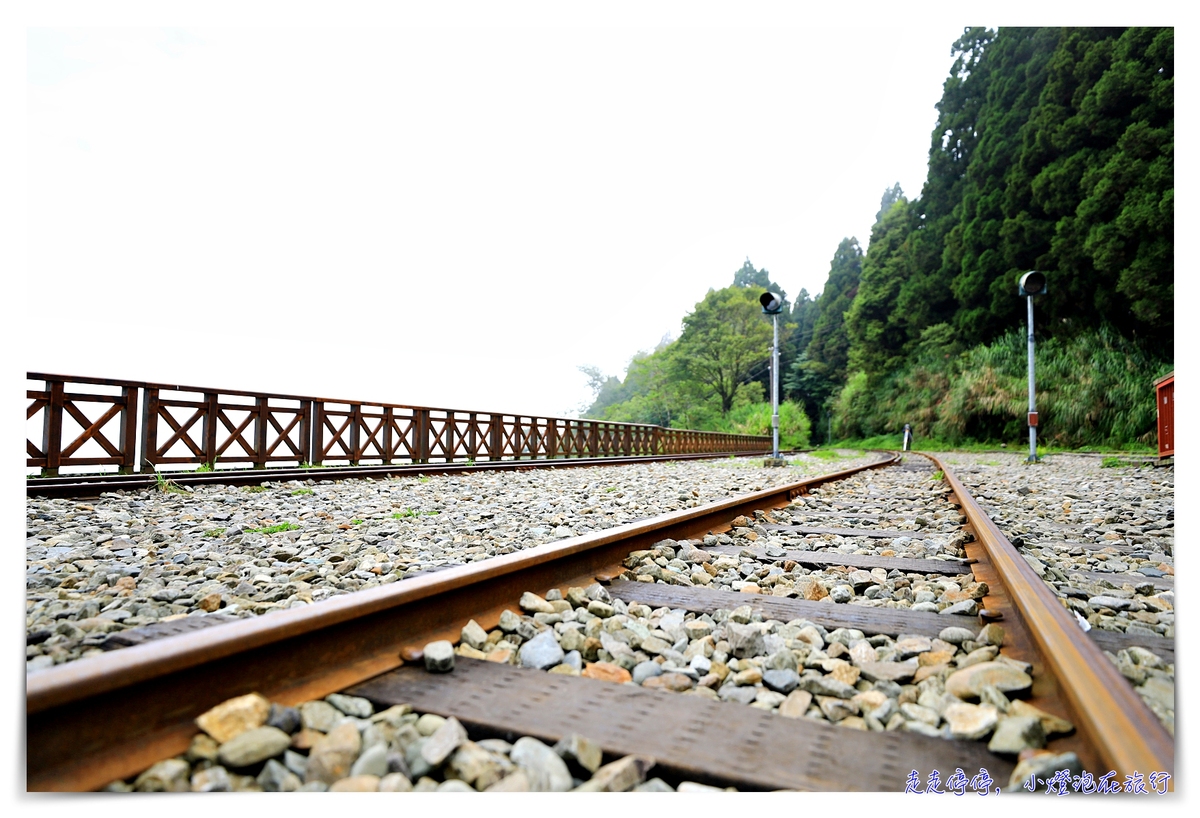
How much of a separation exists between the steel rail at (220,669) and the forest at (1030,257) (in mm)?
14271

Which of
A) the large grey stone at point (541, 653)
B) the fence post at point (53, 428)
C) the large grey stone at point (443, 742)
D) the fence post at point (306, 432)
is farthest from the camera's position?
the fence post at point (306, 432)

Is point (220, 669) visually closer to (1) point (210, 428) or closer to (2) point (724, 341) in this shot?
(1) point (210, 428)

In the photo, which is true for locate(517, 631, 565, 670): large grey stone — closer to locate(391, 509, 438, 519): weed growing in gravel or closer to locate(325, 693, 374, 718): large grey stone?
locate(325, 693, 374, 718): large grey stone

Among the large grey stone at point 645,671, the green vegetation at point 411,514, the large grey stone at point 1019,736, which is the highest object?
the large grey stone at point 1019,736

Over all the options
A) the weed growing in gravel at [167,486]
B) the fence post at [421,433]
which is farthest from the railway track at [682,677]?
the fence post at [421,433]

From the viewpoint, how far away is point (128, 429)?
652cm

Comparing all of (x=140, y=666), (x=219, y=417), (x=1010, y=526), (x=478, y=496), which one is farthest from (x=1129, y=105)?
(x=140, y=666)

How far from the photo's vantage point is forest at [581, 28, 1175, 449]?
16719 mm

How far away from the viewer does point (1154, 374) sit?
16656mm

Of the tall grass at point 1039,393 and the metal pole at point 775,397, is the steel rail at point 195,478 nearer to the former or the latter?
the metal pole at point 775,397

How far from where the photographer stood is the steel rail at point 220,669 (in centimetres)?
96

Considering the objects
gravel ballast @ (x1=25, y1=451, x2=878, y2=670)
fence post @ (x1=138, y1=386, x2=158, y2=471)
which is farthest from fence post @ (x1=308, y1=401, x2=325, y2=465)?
gravel ballast @ (x1=25, y1=451, x2=878, y2=670)

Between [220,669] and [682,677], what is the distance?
920mm

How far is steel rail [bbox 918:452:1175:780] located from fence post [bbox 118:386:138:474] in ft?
24.8
